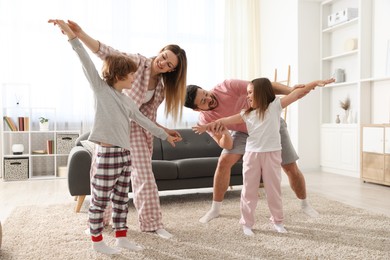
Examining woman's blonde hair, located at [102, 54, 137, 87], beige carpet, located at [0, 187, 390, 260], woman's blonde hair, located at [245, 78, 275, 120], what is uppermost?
woman's blonde hair, located at [102, 54, 137, 87]

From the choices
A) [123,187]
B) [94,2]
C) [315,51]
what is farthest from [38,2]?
[123,187]

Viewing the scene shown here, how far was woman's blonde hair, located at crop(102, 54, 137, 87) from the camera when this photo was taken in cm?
207

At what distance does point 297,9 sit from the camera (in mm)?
5734

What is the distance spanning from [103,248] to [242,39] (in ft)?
16.8

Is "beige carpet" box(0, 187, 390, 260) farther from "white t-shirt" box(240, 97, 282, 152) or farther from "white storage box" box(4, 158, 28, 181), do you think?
"white storage box" box(4, 158, 28, 181)

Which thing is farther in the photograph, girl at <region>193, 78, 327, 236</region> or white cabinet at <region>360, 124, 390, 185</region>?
white cabinet at <region>360, 124, 390, 185</region>

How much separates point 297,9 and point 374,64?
4.57 ft

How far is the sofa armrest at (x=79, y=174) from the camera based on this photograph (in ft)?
10.5

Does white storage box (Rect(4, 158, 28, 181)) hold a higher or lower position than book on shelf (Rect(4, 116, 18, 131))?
lower

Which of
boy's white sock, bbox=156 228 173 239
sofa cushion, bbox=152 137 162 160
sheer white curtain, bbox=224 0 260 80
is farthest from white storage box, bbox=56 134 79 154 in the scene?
boy's white sock, bbox=156 228 173 239

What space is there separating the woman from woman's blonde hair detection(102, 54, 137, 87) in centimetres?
29

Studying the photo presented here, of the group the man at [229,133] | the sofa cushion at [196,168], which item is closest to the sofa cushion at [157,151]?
the sofa cushion at [196,168]

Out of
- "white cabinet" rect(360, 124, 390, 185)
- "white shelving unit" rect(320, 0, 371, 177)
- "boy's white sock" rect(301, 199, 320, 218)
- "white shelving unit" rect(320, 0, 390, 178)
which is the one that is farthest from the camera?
"white shelving unit" rect(320, 0, 371, 177)

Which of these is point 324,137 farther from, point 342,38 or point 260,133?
point 260,133
